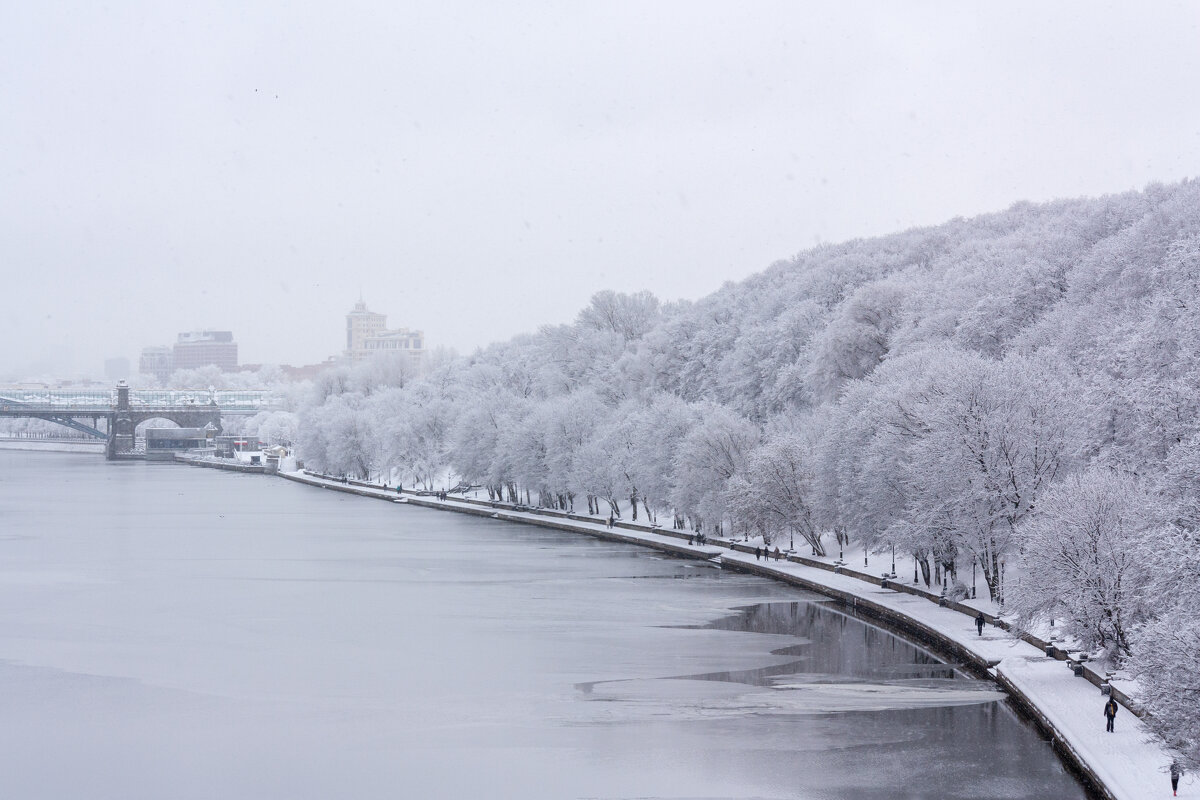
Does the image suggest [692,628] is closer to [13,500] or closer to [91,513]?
[91,513]

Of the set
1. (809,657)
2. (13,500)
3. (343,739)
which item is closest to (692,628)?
(809,657)

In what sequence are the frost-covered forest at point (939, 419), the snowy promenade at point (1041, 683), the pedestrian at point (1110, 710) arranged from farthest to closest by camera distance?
the frost-covered forest at point (939, 419)
the pedestrian at point (1110, 710)
the snowy promenade at point (1041, 683)

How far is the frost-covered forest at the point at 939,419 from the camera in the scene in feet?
91.8

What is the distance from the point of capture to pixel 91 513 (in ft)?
271

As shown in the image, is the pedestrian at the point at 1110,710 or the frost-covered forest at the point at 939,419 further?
the frost-covered forest at the point at 939,419

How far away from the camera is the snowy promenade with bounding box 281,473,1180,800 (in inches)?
853

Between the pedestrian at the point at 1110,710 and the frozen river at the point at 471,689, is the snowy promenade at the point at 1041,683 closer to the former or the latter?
the pedestrian at the point at 1110,710

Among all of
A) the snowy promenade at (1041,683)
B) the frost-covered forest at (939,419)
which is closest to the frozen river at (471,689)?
the snowy promenade at (1041,683)

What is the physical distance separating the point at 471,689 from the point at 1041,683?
41.1 feet

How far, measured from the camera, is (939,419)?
3812 cm

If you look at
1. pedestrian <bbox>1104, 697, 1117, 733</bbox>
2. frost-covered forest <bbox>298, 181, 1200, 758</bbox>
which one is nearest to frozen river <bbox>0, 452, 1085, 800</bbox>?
pedestrian <bbox>1104, 697, 1117, 733</bbox>

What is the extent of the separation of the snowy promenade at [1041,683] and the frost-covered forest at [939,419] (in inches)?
47.0

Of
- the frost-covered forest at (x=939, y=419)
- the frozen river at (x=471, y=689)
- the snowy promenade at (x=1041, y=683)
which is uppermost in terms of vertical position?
the frost-covered forest at (x=939, y=419)

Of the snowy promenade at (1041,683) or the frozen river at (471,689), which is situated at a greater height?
the snowy promenade at (1041,683)
